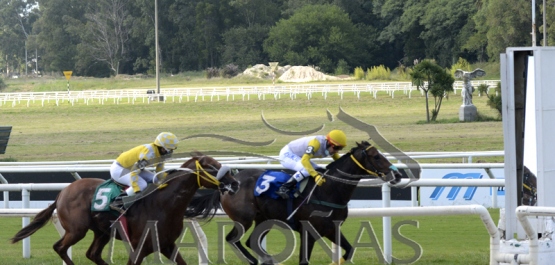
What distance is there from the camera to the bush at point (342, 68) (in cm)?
4731

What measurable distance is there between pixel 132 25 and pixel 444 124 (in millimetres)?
38179

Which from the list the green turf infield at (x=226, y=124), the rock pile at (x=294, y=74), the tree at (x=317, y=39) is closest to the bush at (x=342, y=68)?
the tree at (x=317, y=39)

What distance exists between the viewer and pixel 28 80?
55969mm

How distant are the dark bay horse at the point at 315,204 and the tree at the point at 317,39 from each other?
4294cm

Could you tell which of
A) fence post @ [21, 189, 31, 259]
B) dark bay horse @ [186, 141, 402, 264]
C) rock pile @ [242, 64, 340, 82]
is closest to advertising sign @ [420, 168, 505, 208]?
dark bay horse @ [186, 141, 402, 264]

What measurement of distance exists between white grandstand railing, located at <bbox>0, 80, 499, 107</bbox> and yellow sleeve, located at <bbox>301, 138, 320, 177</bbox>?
24.6m

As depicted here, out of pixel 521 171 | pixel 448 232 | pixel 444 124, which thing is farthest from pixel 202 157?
pixel 444 124

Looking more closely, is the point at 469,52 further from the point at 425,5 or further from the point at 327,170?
the point at 327,170

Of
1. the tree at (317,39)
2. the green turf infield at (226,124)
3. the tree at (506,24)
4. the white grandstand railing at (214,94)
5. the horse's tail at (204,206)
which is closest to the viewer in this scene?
the horse's tail at (204,206)

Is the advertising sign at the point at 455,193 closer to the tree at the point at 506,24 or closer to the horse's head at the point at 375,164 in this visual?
the horse's head at the point at 375,164

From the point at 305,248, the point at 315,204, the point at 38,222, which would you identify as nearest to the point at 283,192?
the point at 315,204

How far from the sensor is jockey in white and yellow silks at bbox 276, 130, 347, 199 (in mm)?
6027

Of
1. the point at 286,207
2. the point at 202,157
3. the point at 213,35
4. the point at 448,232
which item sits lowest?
the point at 448,232

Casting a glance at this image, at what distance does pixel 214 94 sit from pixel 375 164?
89.8 feet
